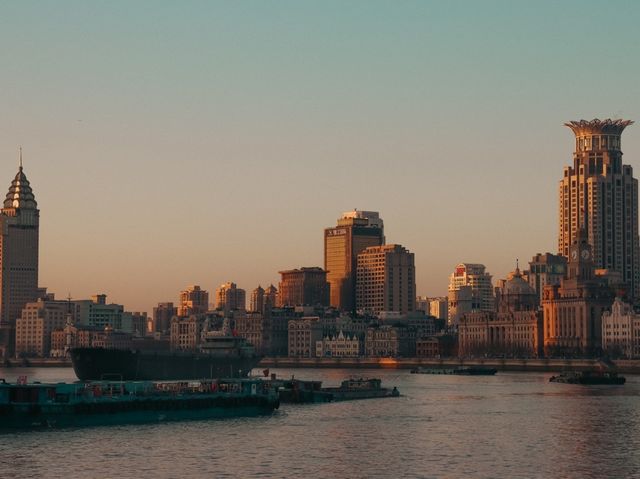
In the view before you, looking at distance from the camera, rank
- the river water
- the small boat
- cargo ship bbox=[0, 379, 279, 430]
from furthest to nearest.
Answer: the small boat
cargo ship bbox=[0, 379, 279, 430]
the river water

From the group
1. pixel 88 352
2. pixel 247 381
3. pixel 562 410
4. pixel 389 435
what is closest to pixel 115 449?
pixel 389 435

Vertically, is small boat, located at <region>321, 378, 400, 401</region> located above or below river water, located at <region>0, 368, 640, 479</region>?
above

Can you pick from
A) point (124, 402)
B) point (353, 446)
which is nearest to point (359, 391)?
point (124, 402)

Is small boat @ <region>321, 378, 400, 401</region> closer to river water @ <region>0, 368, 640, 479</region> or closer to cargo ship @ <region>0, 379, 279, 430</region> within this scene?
river water @ <region>0, 368, 640, 479</region>

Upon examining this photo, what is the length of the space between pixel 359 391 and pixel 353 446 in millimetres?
62460

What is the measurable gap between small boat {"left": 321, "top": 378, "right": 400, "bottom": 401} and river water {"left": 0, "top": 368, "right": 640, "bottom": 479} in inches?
808

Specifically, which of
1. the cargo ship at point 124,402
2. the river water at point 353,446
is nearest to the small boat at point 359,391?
the river water at point 353,446

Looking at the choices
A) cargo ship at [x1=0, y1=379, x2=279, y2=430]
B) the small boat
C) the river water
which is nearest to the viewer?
the river water

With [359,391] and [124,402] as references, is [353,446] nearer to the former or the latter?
[124,402]

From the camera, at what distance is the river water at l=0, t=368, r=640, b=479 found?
9131cm

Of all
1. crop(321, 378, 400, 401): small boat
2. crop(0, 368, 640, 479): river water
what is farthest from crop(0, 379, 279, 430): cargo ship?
A: crop(321, 378, 400, 401): small boat

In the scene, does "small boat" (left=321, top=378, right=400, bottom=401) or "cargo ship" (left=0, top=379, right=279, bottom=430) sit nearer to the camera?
"cargo ship" (left=0, top=379, right=279, bottom=430)

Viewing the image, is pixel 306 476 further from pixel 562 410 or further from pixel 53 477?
pixel 562 410

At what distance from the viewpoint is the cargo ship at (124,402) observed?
116562 mm
